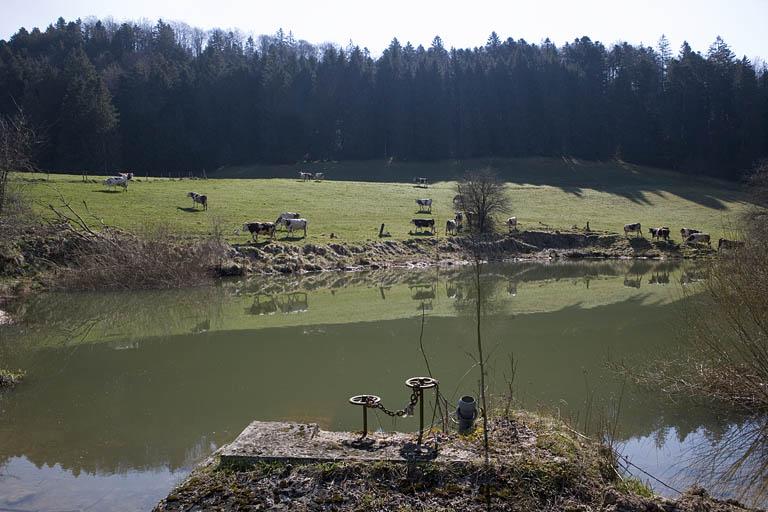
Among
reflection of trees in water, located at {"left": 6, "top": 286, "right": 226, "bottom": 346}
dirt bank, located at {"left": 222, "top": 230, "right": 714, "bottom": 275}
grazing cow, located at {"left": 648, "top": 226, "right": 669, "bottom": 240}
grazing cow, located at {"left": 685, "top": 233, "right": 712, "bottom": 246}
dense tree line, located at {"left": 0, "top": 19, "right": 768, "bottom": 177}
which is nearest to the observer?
reflection of trees in water, located at {"left": 6, "top": 286, "right": 226, "bottom": 346}

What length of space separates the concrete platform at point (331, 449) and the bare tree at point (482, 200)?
35.2 meters

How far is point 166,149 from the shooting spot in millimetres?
80875

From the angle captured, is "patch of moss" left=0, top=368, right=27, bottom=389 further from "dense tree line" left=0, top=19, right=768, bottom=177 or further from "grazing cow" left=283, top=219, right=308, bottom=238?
"dense tree line" left=0, top=19, right=768, bottom=177

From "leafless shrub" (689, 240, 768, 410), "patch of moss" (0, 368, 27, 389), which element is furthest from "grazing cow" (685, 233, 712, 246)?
"patch of moss" (0, 368, 27, 389)

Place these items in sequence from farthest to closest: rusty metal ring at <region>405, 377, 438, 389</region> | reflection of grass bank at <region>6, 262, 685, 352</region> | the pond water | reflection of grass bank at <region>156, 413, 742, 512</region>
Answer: reflection of grass bank at <region>6, 262, 685, 352</region>
the pond water
rusty metal ring at <region>405, 377, 438, 389</region>
reflection of grass bank at <region>156, 413, 742, 512</region>

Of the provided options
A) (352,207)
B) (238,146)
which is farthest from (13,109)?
(352,207)

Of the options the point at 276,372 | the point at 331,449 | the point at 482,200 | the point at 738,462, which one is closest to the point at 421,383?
the point at 331,449

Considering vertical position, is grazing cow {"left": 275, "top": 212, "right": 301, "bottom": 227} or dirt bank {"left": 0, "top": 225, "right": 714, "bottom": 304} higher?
grazing cow {"left": 275, "top": 212, "right": 301, "bottom": 227}

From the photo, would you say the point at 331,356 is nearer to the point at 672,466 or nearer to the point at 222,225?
the point at 672,466

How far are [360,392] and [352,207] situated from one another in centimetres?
3748

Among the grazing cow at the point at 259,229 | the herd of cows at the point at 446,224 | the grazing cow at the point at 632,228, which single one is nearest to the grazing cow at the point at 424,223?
the herd of cows at the point at 446,224

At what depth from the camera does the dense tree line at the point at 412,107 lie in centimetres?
7962

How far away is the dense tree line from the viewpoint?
79.6 metres

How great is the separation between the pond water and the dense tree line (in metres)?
58.3
